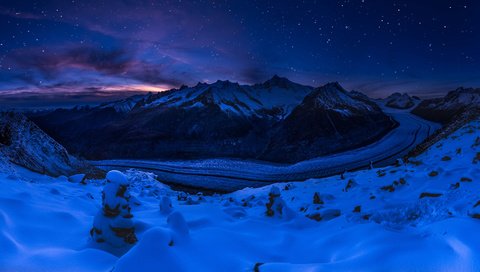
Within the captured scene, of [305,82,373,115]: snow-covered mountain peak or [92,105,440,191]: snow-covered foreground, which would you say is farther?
[305,82,373,115]: snow-covered mountain peak

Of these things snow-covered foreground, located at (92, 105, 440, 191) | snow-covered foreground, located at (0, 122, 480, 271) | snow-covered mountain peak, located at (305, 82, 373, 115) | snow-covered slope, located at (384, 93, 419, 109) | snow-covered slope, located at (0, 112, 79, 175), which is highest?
snow-covered slope, located at (384, 93, 419, 109)

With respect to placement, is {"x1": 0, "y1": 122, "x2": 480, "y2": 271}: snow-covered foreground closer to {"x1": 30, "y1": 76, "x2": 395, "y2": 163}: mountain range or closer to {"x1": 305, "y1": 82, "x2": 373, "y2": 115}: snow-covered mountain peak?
{"x1": 30, "y1": 76, "x2": 395, "y2": 163}: mountain range

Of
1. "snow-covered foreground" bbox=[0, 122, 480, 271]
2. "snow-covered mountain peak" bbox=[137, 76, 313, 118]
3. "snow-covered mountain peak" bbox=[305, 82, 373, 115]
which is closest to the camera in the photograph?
"snow-covered foreground" bbox=[0, 122, 480, 271]

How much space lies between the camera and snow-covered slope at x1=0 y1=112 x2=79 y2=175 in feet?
38.9

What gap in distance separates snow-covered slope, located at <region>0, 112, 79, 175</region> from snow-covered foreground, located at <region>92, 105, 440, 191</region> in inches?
541

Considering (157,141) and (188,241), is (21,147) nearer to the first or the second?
(188,241)

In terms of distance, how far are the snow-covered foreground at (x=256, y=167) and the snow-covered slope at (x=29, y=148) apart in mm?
13741

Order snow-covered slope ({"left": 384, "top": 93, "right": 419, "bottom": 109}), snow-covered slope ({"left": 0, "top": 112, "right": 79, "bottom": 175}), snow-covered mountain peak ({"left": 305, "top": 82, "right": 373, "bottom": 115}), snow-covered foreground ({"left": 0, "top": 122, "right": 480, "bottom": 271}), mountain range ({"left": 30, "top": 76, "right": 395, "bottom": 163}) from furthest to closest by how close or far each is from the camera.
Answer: snow-covered slope ({"left": 384, "top": 93, "right": 419, "bottom": 109}) < snow-covered mountain peak ({"left": 305, "top": 82, "right": 373, "bottom": 115}) < mountain range ({"left": 30, "top": 76, "right": 395, "bottom": 163}) < snow-covered slope ({"left": 0, "top": 112, "right": 79, "bottom": 175}) < snow-covered foreground ({"left": 0, "top": 122, "right": 480, "bottom": 271})

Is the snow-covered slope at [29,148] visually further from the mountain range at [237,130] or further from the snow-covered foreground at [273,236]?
the mountain range at [237,130]

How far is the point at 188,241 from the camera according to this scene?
12.4ft

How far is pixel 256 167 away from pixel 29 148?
2411 centimetres

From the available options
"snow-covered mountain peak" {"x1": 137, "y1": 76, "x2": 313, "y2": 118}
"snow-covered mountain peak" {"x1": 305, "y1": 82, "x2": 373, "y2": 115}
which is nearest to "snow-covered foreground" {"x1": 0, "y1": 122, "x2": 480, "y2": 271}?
"snow-covered mountain peak" {"x1": 305, "y1": 82, "x2": 373, "y2": 115}

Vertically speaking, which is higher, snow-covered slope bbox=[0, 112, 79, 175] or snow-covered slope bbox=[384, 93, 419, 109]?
snow-covered slope bbox=[384, 93, 419, 109]

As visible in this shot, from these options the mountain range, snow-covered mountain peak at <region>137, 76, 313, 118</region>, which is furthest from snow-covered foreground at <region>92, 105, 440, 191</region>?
snow-covered mountain peak at <region>137, 76, 313, 118</region>
